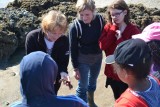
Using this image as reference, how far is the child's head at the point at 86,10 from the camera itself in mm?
4105

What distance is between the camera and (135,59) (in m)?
2.39

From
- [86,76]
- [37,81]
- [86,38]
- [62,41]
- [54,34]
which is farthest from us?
[86,76]

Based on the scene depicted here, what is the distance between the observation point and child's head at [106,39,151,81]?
7.85ft

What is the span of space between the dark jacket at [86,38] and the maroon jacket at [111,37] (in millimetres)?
125

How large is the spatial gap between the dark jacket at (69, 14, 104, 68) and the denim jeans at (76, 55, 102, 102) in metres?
0.16

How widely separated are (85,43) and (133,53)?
6.50ft

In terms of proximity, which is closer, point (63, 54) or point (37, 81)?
point (37, 81)

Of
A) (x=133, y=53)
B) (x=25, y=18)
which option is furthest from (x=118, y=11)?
(x=25, y=18)

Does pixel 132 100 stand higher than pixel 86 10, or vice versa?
pixel 86 10

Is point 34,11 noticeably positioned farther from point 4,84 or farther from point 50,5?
point 4,84

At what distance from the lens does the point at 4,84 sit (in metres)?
5.90

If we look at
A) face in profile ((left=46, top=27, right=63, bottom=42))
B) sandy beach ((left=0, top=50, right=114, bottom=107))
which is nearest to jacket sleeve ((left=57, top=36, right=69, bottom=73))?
face in profile ((left=46, top=27, right=63, bottom=42))

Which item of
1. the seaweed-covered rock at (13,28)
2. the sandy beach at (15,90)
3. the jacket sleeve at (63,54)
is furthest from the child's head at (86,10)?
the seaweed-covered rock at (13,28)

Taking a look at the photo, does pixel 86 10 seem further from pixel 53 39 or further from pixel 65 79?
pixel 65 79
